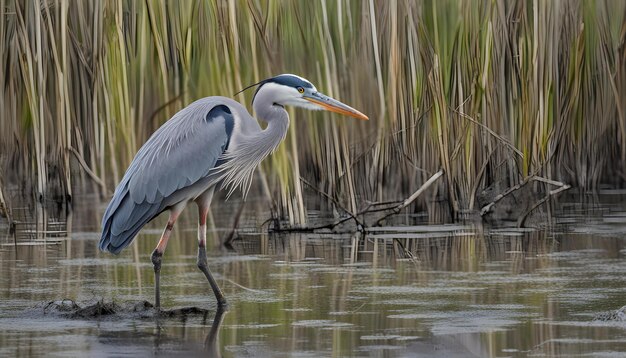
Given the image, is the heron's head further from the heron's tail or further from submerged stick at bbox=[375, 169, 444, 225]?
submerged stick at bbox=[375, 169, 444, 225]

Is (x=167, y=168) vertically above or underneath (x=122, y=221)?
above

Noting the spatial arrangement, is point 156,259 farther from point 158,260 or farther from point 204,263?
point 204,263

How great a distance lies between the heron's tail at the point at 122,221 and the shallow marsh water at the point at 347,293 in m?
0.30

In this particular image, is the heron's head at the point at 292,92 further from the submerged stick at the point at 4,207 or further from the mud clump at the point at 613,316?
the submerged stick at the point at 4,207

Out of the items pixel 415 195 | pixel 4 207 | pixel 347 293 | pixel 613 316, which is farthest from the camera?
pixel 415 195

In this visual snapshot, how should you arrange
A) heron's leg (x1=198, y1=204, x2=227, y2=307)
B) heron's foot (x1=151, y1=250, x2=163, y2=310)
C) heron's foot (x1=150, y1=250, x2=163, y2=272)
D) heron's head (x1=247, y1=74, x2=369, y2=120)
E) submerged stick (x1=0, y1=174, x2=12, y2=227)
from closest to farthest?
heron's foot (x1=151, y1=250, x2=163, y2=310), heron's leg (x1=198, y1=204, x2=227, y2=307), heron's foot (x1=150, y1=250, x2=163, y2=272), heron's head (x1=247, y1=74, x2=369, y2=120), submerged stick (x1=0, y1=174, x2=12, y2=227)

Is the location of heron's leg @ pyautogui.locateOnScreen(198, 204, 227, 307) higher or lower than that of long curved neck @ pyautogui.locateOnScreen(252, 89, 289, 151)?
lower

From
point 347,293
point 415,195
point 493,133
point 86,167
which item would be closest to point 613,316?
point 347,293

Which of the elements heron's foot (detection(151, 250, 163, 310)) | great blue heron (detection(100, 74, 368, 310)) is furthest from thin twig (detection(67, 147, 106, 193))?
heron's foot (detection(151, 250, 163, 310))

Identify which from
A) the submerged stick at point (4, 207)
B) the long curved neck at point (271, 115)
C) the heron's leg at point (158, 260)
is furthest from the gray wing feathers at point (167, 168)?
the submerged stick at point (4, 207)

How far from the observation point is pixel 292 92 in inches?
316

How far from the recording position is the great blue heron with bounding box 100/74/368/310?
24.3 feet

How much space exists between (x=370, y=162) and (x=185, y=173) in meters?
3.52

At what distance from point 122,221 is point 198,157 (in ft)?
1.96
